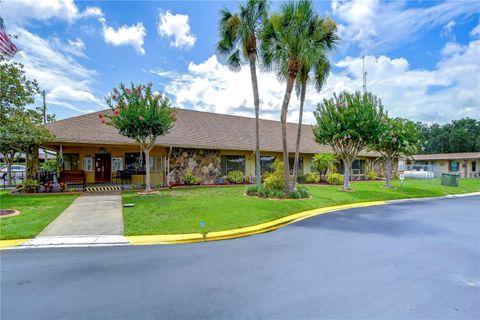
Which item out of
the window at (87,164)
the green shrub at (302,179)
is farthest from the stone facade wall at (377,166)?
the window at (87,164)

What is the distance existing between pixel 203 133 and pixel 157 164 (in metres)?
4.13

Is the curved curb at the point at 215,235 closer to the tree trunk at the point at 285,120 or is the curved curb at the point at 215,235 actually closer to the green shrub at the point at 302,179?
the tree trunk at the point at 285,120

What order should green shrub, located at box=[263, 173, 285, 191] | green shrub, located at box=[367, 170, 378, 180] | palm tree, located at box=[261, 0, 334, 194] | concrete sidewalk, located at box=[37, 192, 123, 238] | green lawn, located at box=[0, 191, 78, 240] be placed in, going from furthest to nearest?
1. green shrub, located at box=[367, 170, 378, 180]
2. green shrub, located at box=[263, 173, 285, 191]
3. palm tree, located at box=[261, 0, 334, 194]
4. concrete sidewalk, located at box=[37, 192, 123, 238]
5. green lawn, located at box=[0, 191, 78, 240]

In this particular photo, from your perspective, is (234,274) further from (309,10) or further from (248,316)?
(309,10)

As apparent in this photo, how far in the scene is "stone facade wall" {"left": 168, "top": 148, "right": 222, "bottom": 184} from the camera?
18.2 m

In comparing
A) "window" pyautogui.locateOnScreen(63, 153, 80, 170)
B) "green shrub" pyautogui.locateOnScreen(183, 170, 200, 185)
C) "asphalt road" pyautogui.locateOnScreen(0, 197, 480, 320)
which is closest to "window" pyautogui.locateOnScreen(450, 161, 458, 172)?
"green shrub" pyautogui.locateOnScreen(183, 170, 200, 185)

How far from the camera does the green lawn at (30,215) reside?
6.95 m

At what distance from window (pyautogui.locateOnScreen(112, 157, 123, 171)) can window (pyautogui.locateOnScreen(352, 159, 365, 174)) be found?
837 inches

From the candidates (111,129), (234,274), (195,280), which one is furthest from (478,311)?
(111,129)

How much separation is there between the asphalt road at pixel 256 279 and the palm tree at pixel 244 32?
10540 millimetres

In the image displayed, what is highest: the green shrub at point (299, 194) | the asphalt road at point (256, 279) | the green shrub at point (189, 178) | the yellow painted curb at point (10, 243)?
the green shrub at point (189, 178)

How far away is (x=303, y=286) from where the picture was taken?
4176 millimetres

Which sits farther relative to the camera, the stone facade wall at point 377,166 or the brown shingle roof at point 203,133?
the stone facade wall at point 377,166

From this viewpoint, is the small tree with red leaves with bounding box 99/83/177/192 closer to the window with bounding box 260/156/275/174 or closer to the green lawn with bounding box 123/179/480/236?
the green lawn with bounding box 123/179/480/236
